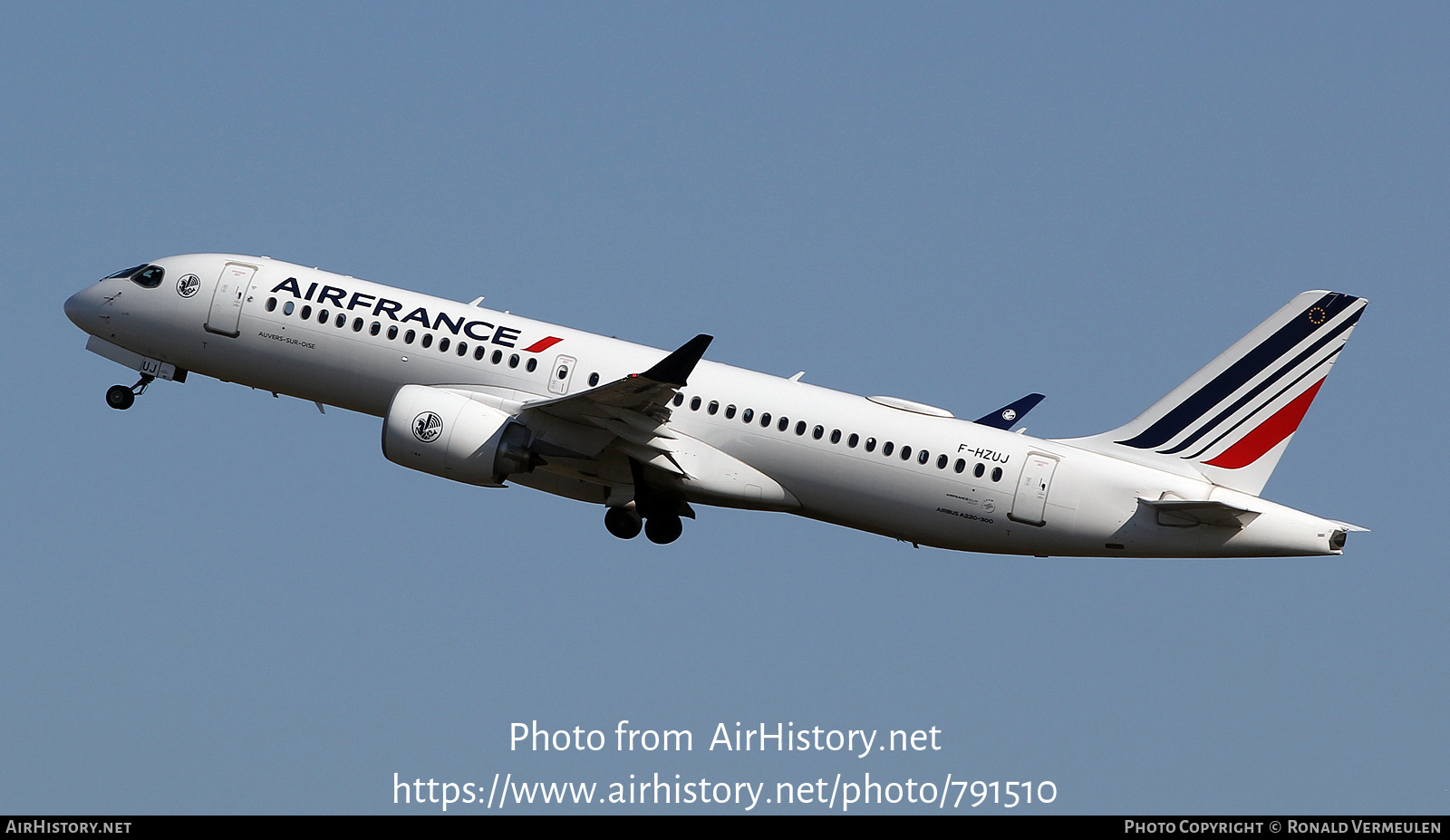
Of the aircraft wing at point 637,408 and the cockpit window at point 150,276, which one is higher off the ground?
the cockpit window at point 150,276

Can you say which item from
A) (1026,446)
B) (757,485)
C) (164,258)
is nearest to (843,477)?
(757,485)

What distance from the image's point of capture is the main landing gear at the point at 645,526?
131ft

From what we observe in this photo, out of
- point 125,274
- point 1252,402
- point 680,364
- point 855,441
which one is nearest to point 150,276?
point 125,274

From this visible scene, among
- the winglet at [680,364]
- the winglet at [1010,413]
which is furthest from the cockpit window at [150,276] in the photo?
the winglet at [1010,413]

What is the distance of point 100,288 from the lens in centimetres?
4328

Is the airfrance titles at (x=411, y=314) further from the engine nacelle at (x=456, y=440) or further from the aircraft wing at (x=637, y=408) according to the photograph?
the aircraft wing at (x=637, y=408)

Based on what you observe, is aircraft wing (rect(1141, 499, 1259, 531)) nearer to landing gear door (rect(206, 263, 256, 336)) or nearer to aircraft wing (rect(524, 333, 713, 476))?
aircraft wing (rect(524, 333, 713, 476))

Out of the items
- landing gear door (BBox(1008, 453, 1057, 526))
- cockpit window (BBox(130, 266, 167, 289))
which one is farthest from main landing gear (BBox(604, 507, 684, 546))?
cockpit window (BBox(130, 266, 167, 289))

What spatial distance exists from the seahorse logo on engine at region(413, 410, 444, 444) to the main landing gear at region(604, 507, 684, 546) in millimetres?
5242

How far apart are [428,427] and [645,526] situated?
6221 mm

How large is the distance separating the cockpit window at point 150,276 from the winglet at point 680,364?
592 inches

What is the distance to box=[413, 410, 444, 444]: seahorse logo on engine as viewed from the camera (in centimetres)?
3738

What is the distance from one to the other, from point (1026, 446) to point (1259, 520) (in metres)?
5.43

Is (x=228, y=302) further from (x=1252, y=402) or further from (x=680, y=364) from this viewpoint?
(x=1252, y=402)
